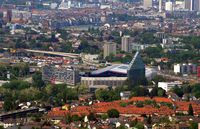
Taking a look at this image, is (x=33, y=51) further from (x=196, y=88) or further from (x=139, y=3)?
(x=139, y=3)

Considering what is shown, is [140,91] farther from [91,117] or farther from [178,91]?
[91,117]

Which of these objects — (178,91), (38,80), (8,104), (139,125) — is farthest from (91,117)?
(38,80)

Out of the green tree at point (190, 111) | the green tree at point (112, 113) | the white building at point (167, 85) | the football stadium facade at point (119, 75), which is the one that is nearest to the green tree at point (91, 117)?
the green tree at point (112, 113)

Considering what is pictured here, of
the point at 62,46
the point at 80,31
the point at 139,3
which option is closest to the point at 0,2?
the point at 139,3

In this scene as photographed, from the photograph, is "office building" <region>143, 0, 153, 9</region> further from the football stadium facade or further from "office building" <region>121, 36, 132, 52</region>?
the football stadium facade

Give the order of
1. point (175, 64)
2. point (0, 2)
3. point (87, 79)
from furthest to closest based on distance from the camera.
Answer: point (0, 2) → point (175, 64) → point (87, 79)
